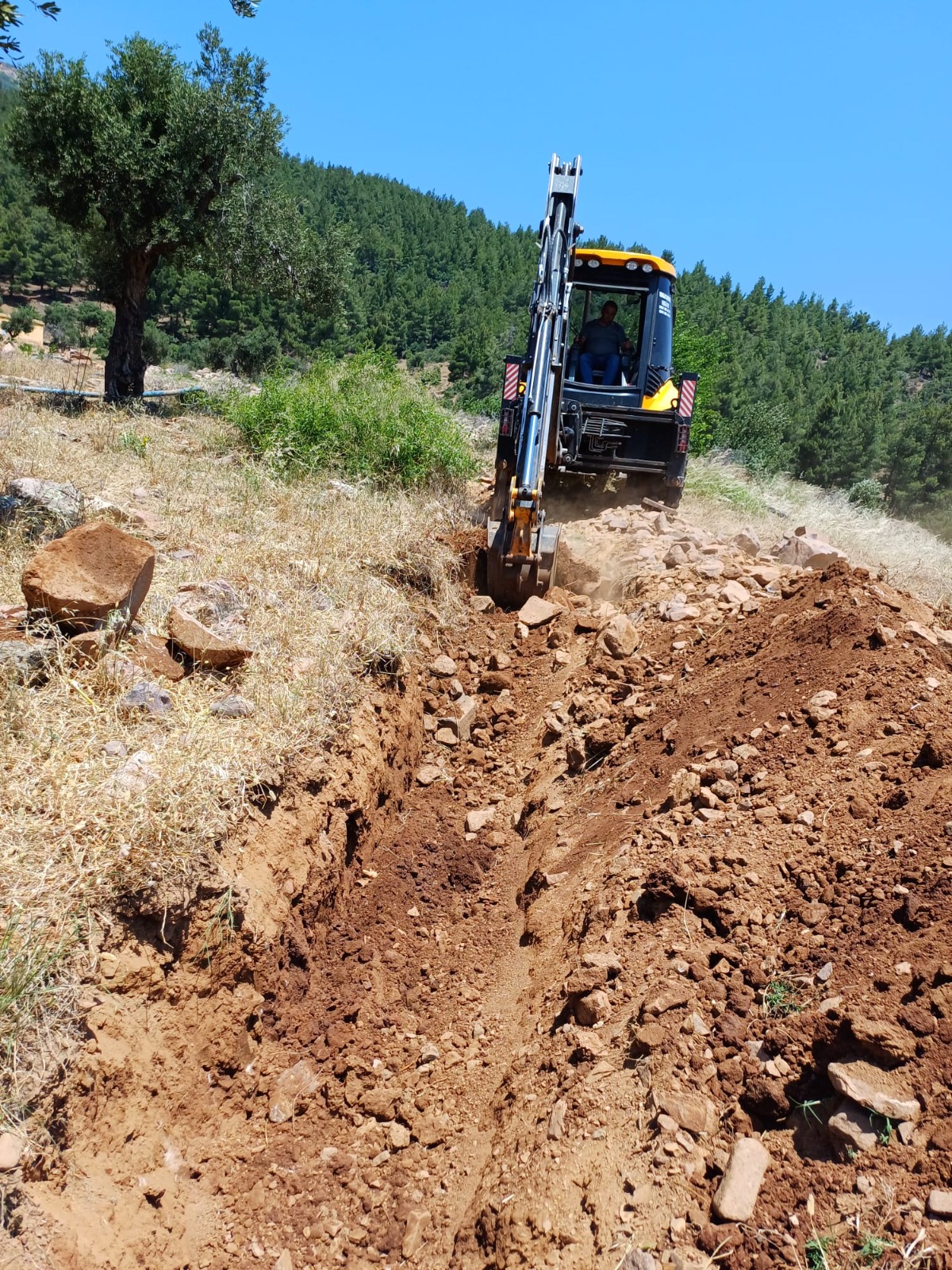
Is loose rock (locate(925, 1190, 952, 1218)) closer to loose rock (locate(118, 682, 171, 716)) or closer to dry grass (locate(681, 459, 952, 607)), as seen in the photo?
loose rock (locate(118, 682, 171, 716))

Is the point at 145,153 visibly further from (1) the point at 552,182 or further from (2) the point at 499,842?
(2) the point at 499,842

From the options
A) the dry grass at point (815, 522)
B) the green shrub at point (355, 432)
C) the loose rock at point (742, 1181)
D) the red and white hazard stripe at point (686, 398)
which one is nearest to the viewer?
the loose rock at point (742, 1181)

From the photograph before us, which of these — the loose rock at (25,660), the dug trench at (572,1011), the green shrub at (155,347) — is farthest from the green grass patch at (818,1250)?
the green shrub at (155,347)

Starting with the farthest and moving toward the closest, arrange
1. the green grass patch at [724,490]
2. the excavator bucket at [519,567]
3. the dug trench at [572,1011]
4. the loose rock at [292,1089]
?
the green grass patch at [724,490] < the excavator bucket at [519,567] < the loose rock at [292,1089] < the dug trench at [572,1011]

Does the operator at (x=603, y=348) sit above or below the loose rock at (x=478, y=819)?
above

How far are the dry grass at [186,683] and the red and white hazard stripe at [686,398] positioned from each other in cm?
256

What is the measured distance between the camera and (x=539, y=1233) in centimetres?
242

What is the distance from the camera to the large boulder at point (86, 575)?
385 cm

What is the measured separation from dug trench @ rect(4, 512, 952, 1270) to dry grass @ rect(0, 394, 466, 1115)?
208 mm

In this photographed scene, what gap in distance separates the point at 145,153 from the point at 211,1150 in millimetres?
11269

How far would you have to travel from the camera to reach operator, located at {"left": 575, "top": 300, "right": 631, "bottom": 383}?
28.9ft

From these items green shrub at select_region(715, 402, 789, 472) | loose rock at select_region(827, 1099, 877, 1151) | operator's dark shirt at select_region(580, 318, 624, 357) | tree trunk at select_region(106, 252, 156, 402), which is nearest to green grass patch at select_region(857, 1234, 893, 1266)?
loose rock at select_region(827, 1099, 877, 1151)

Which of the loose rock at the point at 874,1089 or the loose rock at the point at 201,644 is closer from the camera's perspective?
the loose rock at the point at 874,1089

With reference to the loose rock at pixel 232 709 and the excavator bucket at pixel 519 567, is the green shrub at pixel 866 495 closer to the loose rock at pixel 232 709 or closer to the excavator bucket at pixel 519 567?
the excavator bucket at pixel 519 567
